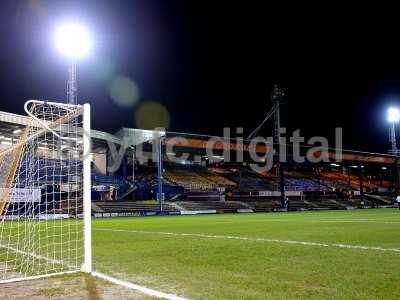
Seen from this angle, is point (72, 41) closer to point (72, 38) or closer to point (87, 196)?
point (72, 38)

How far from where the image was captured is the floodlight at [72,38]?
2277 centimetres

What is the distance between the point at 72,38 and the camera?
22875 millimetres

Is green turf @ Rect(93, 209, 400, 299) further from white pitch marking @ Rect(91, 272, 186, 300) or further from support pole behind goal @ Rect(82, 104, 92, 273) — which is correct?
support pole behind goal @ Rect(82, 104, 92, 273)

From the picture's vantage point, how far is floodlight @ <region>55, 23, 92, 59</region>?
22766 mm

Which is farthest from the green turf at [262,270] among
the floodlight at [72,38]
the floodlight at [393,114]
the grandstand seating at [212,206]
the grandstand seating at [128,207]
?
the floodlight at [393,114]

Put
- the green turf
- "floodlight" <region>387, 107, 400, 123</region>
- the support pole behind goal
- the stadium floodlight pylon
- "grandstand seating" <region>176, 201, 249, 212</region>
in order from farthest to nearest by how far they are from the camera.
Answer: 1. "floodlight" <region>387, 107, 400, 123</region>
2. "grandstand seating" <region>176, 201, 249, 212</region>
3. the stadium floodlight pylon
4. the support pole behind goal
5. the green turf

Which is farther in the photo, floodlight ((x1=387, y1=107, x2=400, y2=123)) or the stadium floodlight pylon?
floodlight ((x1=387, y1=107, x2=400, y2=123))

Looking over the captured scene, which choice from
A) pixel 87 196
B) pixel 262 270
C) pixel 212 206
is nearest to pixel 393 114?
pixel 212 206

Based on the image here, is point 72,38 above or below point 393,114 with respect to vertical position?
above

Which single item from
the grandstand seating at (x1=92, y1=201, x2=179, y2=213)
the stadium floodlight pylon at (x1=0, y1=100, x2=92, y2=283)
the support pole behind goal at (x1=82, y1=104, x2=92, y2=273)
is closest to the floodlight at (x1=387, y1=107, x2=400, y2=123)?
the grandstand seating at (x1=92, y1=201, x2=179, y2=213)

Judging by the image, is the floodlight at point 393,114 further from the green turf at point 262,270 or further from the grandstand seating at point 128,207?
the green turf at point 262,270

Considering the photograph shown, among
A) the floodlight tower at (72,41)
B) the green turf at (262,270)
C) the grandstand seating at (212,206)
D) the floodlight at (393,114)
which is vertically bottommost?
the grandstand seating at (212,206)

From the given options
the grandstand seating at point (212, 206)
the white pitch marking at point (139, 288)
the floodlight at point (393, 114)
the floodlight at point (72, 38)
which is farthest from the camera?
the floodlight at point (393, 114)

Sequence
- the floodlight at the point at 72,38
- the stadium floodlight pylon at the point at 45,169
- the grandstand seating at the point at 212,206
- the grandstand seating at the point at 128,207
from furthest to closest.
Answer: the grandstand seating at the point at 212,206, the grandstand seating at the point at 128,207, the floodlight at the point at 72,38, the stadium floodlight pylon at the point at 45,169
